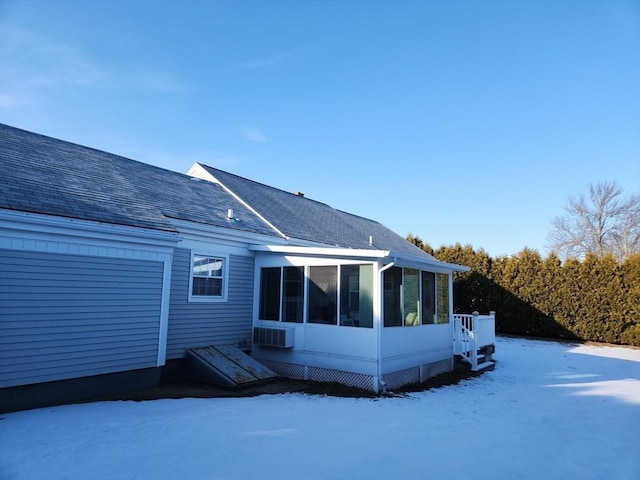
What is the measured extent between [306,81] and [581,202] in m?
28.9

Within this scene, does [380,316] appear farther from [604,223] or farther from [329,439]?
[604,223]

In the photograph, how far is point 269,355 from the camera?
947 cm

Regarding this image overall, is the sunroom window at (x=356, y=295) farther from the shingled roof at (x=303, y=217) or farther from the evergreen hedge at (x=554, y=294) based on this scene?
the evergreen hedge at (x=554, y=294)

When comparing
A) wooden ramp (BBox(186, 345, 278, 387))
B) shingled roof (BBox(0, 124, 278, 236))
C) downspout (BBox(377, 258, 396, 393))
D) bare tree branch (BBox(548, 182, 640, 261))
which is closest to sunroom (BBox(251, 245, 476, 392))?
downspout (BBox(377, 258, 396, 393))

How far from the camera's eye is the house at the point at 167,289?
230 inches

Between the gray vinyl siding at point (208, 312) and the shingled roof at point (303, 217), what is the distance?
221 cm

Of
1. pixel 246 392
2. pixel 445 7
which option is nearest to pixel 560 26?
pixel 445 7

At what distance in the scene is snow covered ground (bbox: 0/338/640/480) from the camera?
3848mm

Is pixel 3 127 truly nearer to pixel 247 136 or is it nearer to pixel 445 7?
pixel 247 136

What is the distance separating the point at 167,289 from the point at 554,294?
18.1 meters

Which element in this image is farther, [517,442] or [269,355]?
[269,355]

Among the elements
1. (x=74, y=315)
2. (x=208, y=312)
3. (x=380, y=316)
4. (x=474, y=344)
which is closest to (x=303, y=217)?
(x=208, y=312)

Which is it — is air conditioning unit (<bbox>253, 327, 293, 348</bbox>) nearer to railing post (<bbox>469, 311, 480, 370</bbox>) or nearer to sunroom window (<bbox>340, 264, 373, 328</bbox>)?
sunroom window (<bbox>340, 264, 373, 328</bbox>)

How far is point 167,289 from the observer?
754 cm
